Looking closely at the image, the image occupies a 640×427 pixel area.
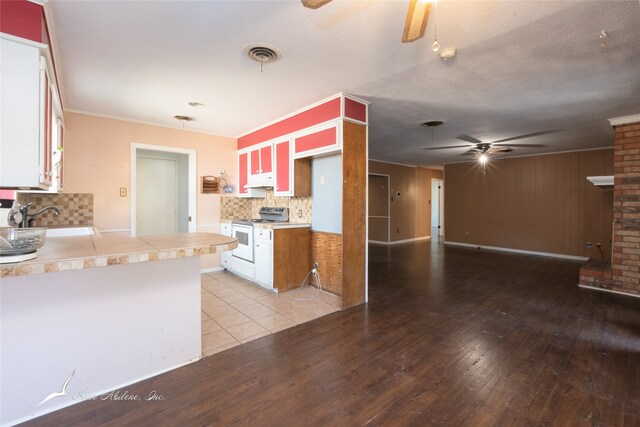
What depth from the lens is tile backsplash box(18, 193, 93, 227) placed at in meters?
3.54

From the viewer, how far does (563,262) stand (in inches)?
237


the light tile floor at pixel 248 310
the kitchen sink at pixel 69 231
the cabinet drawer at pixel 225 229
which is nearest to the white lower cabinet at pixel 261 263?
the light tile floor at pixel 248 310

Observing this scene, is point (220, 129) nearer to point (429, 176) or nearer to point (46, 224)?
point (46, 224)

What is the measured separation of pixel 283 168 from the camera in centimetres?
426

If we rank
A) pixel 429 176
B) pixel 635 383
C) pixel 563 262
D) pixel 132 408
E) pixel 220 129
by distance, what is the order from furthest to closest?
1. pixel 429 176
2. pixel 563 262
3. pixel 220 129
4. pixel 635 383
5. pixel 132 408

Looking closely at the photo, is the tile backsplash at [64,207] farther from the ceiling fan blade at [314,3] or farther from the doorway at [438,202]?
the doorway at [438,202]

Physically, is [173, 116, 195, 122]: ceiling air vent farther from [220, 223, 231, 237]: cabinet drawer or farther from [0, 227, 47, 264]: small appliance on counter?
[0, 227, 47, 264]: small appliance on counter

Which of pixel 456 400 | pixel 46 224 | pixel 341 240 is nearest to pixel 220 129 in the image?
pixel 46 224

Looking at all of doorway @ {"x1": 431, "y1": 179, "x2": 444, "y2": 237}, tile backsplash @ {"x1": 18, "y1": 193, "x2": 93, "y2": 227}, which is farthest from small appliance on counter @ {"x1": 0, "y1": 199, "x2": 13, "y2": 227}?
doorway @ {"x1": 431, "y1": 179, "x2": 444, "y2": 237}

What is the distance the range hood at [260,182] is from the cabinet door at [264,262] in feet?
3.17

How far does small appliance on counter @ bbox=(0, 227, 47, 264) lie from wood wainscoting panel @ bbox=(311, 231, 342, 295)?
2684mm

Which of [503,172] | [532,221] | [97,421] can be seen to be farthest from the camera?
[503,172]

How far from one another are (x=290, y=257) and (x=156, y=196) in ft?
11.3

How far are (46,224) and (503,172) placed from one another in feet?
29.6
